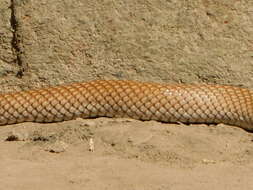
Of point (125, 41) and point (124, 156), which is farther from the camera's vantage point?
point (125, 41)

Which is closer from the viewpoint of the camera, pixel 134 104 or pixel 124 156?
pixel 124 156

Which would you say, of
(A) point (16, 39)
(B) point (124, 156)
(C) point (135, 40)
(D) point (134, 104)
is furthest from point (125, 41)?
(B) point (124, 156)

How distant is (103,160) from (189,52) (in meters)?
1.84

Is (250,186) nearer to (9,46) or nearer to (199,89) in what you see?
(199,89)

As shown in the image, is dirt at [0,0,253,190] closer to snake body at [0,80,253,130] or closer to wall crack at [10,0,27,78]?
wall crack at [10,0,27,78]

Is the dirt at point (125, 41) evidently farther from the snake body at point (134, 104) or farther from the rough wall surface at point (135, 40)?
the snake body at point (134, 104)

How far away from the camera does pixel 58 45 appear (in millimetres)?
6801

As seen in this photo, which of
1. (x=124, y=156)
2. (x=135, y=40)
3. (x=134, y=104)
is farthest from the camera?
(x=135, y=40)

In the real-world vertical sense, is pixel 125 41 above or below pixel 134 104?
above

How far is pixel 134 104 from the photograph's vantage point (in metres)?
6.46

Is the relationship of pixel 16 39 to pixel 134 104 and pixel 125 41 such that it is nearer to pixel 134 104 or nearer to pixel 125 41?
pixel 125 41

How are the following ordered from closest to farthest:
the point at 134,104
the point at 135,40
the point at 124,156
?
1. the point at 124,156
2. the point at 134,104
3. the point at 135,40

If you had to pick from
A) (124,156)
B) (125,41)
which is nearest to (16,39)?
(125,41)

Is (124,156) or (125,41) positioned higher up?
(125,41)
